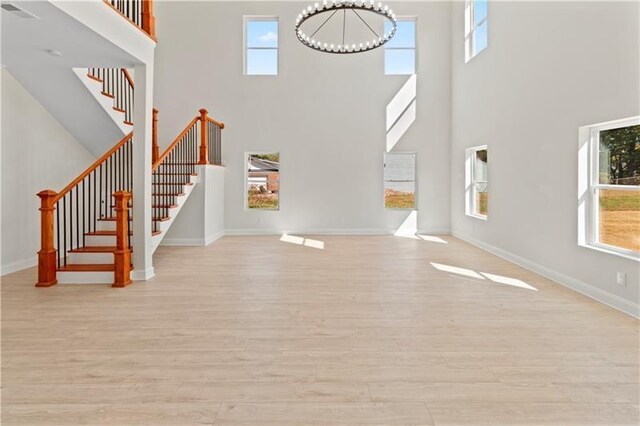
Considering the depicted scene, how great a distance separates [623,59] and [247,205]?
7.46m

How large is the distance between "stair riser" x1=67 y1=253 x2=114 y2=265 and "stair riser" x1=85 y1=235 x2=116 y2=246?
286mm

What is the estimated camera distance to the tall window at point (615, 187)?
3811 mm

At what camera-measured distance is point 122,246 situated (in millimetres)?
4668

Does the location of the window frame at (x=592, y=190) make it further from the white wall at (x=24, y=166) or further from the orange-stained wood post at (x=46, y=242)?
the white wall at (x=24, y=166)

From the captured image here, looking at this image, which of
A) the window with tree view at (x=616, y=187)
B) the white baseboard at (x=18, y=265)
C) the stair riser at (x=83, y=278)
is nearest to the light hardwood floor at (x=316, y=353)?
the stair riser at (x=83, y=278)

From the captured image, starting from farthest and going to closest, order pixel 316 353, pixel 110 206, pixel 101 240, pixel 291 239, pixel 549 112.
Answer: pixel 291 239, pixel 110 206, pixel 101 240, pixel 549 112, pixel 316 353

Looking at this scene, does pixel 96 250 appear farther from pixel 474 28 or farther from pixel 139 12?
pixel 474 28

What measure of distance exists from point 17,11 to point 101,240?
306 cm

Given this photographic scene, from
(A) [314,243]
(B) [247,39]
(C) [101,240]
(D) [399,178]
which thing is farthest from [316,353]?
(B) [247,39]

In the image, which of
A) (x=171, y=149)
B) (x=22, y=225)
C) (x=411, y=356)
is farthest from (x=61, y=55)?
(x=411, y=356)

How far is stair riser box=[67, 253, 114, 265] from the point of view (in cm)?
509

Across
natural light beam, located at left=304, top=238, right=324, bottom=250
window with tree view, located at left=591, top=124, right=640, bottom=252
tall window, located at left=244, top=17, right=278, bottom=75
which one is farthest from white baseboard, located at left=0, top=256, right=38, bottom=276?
window with tree view, located at left=591, top=124, right=640, bottom=252

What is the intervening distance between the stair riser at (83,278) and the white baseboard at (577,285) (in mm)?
5579

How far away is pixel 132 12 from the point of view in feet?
15.0
